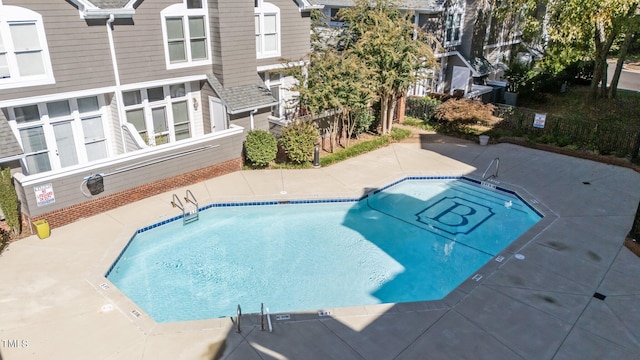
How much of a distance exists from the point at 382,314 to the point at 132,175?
1022 centimetres

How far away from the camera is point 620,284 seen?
11672 mm

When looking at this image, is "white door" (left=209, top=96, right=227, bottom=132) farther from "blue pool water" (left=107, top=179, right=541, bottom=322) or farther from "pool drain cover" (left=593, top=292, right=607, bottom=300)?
"pool drain cover" (left=593, top=292, right=607, bottom=300)

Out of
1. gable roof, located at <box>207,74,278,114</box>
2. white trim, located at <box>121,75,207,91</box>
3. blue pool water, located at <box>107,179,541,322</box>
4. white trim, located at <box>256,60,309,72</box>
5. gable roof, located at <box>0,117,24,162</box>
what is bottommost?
blue pool water, located at <box>107,179,541,322</box>

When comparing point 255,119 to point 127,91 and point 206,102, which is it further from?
point 127,91

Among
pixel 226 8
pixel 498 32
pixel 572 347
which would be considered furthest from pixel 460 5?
pixel 572 347

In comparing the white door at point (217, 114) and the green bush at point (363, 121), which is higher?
the white door at point (217, 114)

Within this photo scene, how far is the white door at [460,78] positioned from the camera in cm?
2997

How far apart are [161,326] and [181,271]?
2.96m

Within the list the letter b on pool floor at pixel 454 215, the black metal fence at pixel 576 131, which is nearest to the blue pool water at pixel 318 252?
the letter b on pool floor at pixel 454 215

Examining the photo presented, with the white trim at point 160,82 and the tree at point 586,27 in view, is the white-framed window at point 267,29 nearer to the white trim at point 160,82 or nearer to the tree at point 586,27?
the white trim at point 160,82

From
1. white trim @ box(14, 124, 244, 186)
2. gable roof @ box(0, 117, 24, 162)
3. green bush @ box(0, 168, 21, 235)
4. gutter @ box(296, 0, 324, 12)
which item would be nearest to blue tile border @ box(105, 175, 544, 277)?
white trim @ box(14, 124, 244, 186)

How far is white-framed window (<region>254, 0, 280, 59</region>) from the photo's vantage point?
65.0 ft

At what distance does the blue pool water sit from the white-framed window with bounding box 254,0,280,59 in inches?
313

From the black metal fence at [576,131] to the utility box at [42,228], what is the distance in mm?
21287
